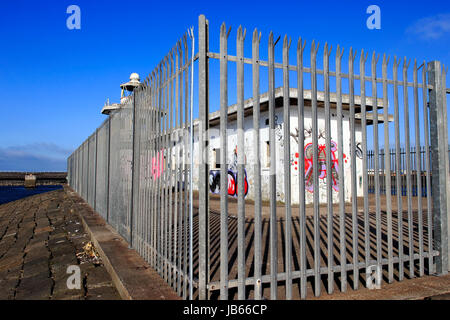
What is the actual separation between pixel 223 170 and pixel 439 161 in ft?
9.24

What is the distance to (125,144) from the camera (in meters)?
5.21

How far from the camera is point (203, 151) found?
2525mm

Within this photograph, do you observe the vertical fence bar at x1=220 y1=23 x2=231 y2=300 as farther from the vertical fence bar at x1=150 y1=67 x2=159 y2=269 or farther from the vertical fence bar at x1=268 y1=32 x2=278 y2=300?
the vertical fence bar at x1=150 y1=67 x2=159 y2=269

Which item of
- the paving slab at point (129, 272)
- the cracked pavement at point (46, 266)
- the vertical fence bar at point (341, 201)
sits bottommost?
the cracked pavement at point (46, 266)

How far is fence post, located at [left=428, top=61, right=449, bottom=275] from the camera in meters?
3.69

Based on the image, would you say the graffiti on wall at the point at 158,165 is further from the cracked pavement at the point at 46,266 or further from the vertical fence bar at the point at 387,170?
the vertical fence bar at the point at 387,170

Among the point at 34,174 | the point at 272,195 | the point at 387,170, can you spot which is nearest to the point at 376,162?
the point at 387,170

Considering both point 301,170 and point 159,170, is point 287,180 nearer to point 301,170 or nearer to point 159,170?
point 301,170

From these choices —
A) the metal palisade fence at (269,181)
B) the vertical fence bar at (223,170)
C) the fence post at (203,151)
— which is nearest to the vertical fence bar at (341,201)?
the metal palisade fence at (269,181)

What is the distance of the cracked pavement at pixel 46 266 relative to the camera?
3.54 metres

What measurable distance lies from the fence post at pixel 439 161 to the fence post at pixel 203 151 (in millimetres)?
2897
